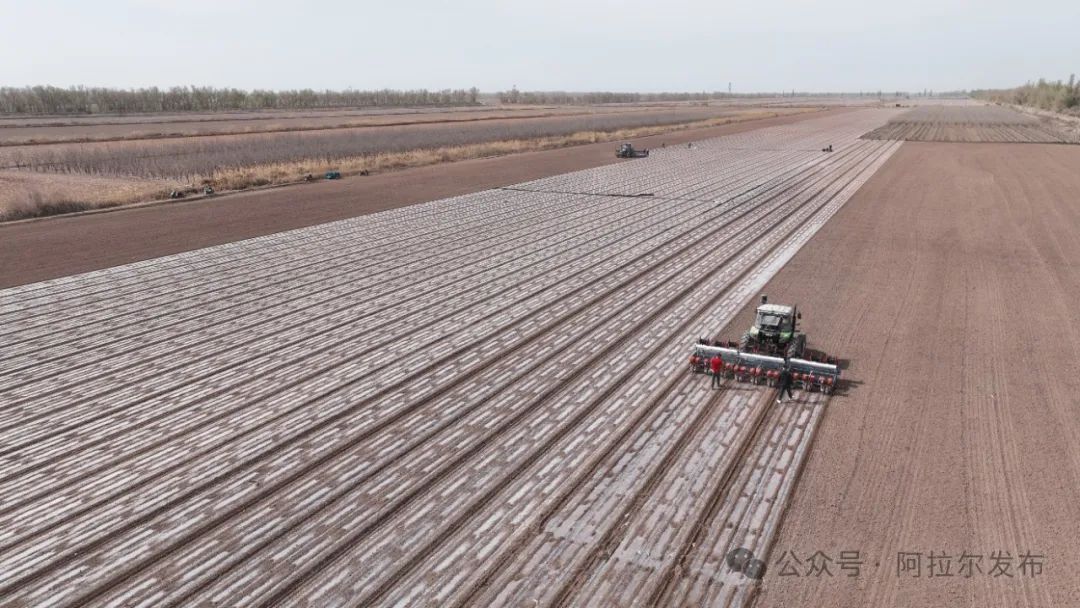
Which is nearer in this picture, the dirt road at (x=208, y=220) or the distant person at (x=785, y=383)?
the distant person at (x=785, y=383)

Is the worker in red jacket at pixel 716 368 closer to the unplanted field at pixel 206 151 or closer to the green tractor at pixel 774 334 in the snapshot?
the green tractor at pixel 774 334

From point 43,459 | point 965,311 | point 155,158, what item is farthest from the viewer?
point 155,158

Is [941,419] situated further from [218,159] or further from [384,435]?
[218,159]

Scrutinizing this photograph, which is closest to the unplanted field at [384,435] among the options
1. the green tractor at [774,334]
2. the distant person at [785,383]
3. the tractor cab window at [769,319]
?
the distant person at [785,383]

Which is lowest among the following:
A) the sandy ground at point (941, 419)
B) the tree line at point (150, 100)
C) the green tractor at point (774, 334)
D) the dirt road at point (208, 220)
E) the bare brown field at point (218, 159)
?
the sandy ground at point (941, 419)

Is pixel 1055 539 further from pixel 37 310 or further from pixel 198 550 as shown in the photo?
pixel 37 310

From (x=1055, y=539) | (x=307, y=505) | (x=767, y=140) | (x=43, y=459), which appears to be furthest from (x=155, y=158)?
(x=767, y=140)

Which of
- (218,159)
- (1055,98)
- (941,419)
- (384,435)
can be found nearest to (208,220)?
(218,159)
